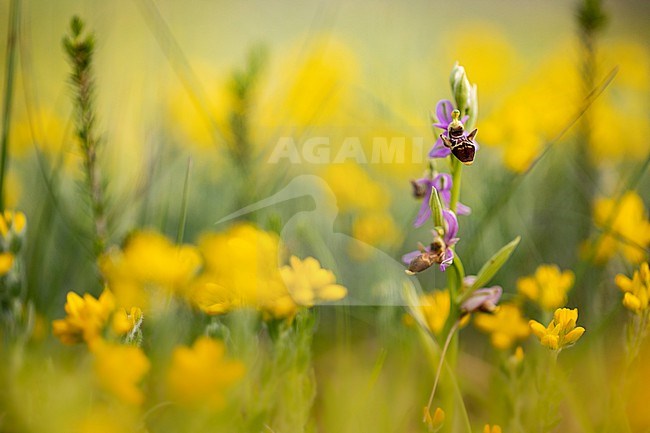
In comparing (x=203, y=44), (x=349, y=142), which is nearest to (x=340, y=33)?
(x=203, y=44)

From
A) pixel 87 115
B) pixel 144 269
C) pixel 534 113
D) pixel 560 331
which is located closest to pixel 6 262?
pixel 144 269

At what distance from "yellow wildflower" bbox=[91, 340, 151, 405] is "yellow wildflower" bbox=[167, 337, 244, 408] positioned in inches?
1.7

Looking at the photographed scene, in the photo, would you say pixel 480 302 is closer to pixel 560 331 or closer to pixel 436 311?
pixel 560 331

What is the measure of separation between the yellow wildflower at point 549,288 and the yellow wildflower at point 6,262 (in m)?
0.78

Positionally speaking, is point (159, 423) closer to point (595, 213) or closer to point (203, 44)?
point (595, 213)

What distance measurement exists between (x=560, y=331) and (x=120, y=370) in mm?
530

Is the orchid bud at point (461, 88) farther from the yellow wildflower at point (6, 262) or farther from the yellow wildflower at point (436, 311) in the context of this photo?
the yellow wildflower at point (6, 262)

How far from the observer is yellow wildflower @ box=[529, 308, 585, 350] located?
0.84 meters

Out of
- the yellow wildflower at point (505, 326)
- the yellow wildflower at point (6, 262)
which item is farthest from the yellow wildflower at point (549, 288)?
the yellow wildflower at point (6, 262)

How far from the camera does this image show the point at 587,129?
1475mm

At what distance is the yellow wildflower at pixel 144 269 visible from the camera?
938 mm

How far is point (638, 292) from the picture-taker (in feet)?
2.98

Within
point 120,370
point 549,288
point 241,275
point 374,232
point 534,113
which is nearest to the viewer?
point 120,370

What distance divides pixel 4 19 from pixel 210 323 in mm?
1442
